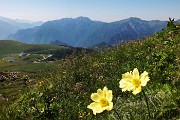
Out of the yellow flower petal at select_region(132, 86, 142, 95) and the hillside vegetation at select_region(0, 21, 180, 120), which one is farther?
the hillside vegetation at select_region(0, 21, 180, 120)

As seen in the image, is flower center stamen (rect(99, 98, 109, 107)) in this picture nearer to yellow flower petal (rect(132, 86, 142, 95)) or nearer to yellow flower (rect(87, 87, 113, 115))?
yellow flower (rect(87, 87, 113, 115))

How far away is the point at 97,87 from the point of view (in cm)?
1195

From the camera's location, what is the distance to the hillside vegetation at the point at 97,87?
6064mm

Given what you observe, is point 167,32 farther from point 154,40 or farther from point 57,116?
point 57,116

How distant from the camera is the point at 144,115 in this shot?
534 cm

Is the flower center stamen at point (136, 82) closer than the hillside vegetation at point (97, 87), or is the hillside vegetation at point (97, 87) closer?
the flower center stamen at point (136, 82)

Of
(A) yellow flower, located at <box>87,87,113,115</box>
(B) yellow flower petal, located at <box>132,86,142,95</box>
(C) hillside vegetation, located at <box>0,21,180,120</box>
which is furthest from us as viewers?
(C) hillside vegetation, located at <box>0,21,180,120</box>

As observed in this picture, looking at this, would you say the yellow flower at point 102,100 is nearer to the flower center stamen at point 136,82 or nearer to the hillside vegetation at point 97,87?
the flower center stamen at point 136,82

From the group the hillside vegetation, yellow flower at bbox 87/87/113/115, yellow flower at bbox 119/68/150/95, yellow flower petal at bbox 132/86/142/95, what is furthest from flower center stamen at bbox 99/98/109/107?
the hillside vegetation

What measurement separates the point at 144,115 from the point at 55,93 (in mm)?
6968

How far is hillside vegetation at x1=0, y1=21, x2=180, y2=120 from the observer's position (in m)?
6.06

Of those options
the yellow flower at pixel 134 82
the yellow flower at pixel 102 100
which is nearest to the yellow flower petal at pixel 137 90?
the yellow flower at pixel 134 82

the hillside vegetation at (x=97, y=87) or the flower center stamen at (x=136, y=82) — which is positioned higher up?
the flower center stamen at (x=136, y=82)

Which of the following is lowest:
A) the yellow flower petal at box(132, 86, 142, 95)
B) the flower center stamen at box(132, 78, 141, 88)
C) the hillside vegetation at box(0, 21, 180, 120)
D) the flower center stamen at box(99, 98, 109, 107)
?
the hillside vegetation at box(0, 21, 180, 120)
